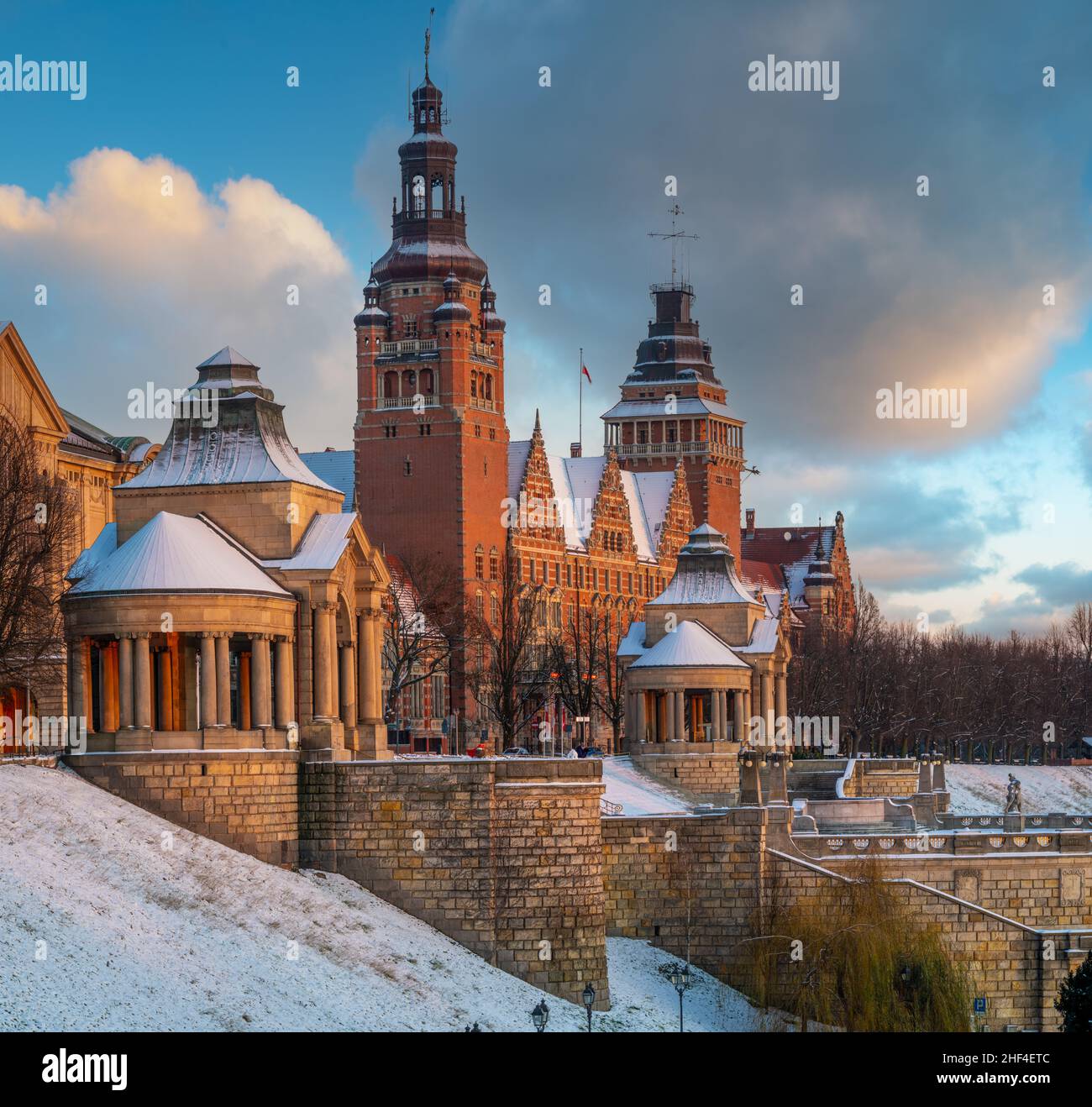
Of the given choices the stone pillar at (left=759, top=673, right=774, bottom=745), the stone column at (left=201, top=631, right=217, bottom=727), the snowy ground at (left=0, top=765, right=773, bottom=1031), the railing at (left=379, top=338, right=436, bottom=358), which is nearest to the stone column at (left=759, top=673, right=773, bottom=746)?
the stone pillar at (left=759, top=673, right=774, bottom=745)

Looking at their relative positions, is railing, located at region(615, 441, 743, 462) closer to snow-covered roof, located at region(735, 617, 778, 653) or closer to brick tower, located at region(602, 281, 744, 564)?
brick tower, located at region(602, 281, 744, 564)

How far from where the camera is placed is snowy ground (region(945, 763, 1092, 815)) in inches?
5015

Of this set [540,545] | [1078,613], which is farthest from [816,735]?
[1078,613]

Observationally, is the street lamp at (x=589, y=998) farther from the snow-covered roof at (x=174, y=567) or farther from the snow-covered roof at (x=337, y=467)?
the snow-covered roof at (x=337, y=467)

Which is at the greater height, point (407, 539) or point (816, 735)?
point (407, 539)

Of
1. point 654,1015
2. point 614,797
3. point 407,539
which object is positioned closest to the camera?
point 654,1015

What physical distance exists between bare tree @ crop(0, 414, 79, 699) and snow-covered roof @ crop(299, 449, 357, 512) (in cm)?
7294

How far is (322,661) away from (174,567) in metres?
4.81

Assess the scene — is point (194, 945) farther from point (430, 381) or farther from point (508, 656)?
point (430, 381)

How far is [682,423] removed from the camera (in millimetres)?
179750

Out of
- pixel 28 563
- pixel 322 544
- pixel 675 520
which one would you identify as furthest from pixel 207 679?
pixel 675 520

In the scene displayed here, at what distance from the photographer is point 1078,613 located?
605 ft
